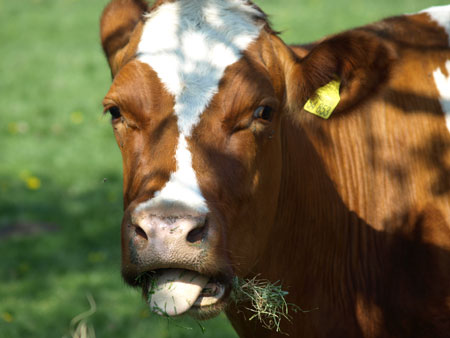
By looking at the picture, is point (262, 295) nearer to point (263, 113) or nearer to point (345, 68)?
point (263, 113)

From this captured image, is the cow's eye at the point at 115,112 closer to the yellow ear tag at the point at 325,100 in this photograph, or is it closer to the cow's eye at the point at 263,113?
the cow's eye at the point at 263,113

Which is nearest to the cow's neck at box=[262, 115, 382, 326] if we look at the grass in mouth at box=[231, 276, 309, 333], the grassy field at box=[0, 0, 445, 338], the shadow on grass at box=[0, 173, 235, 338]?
the grass in mouth at box=[231, 276, 309, 333]

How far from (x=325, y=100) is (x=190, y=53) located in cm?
83

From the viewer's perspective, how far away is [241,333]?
3809 millimetres

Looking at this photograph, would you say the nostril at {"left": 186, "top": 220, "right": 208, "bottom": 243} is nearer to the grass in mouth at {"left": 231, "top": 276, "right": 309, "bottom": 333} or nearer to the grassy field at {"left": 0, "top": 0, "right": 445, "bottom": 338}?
the grass in mouth at {"left": 231, "top": 276, "right": 309, "bottom": 333}

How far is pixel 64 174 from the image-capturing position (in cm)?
933

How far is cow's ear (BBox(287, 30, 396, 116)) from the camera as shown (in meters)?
3.39

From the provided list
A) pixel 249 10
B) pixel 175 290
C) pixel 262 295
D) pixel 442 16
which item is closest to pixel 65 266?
pixel 262 295

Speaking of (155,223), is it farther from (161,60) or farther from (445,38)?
(445,38)

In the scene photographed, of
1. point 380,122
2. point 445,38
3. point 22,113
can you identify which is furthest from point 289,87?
point 22,113

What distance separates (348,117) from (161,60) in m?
1.28

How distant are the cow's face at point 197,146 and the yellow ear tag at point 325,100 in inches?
7.7

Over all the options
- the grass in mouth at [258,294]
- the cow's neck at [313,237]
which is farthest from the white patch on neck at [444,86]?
the grass in mouth at [258,294]

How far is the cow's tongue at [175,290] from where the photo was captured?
286 cm
